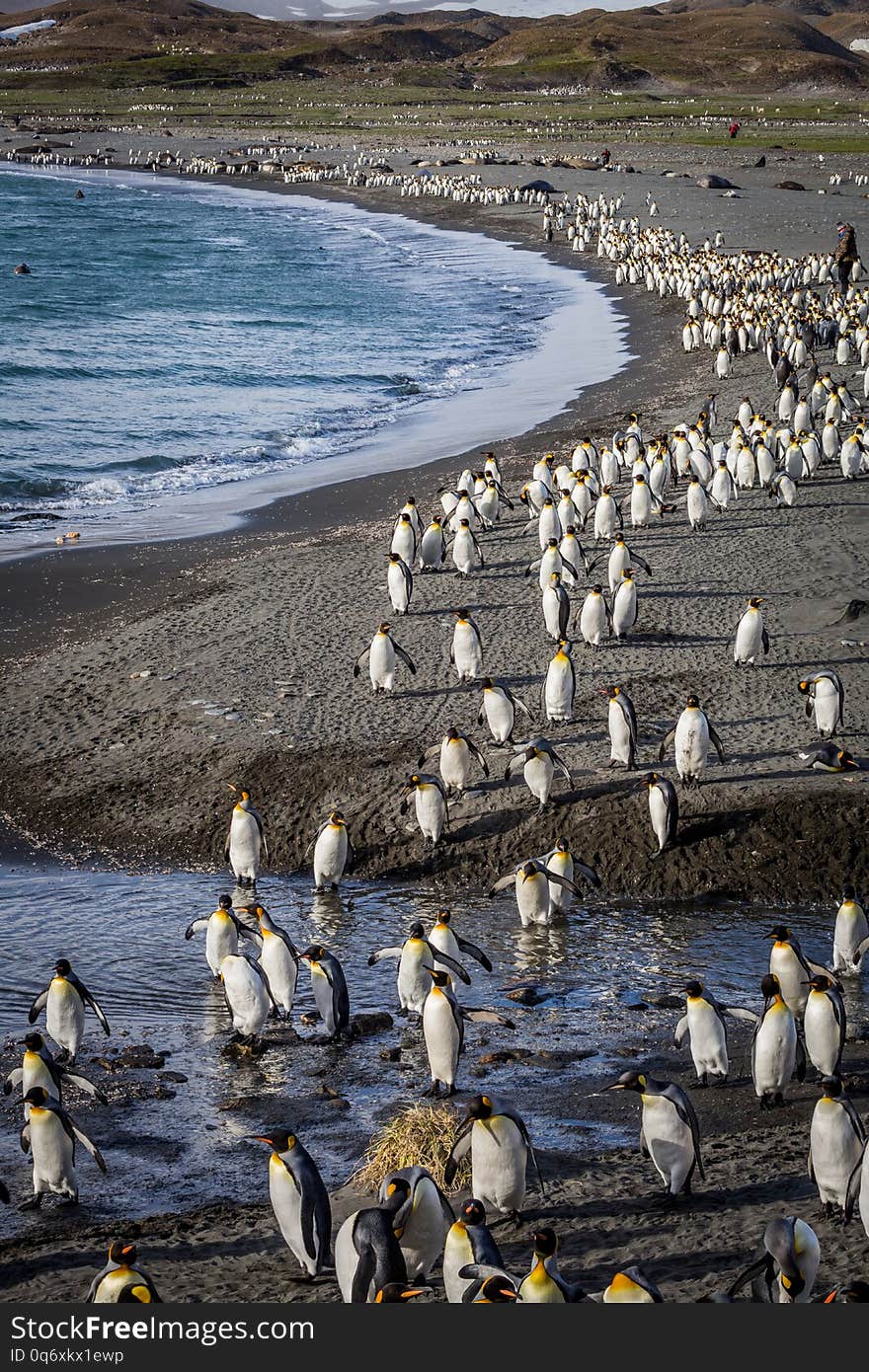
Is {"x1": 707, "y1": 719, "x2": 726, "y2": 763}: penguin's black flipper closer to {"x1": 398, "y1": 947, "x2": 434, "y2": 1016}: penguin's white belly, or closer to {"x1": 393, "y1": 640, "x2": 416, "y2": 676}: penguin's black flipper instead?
{"x1": 393, "y1": 640, "x2": 416, "y2": 676}: penguin's black flipper

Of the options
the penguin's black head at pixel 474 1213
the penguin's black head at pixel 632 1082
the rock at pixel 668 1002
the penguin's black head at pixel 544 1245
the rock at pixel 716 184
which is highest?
the rock at pixel 716 184

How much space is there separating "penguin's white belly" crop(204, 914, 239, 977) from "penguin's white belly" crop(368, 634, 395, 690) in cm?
411

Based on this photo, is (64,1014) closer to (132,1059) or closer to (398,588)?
(132,1059)

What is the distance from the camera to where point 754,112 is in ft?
328

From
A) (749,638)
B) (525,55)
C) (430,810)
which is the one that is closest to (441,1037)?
(430,810)

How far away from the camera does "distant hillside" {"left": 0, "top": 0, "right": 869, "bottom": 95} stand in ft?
433

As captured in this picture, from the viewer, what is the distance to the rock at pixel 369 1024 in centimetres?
856

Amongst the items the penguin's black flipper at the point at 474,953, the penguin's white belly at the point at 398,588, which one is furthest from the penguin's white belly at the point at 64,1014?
the penguin's white belly at the point at 398,588

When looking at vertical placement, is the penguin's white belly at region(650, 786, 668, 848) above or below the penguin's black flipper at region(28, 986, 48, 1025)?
above

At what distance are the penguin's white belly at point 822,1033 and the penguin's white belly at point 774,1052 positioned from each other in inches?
8.5

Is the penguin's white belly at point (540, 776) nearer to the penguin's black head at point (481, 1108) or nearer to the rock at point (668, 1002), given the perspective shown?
the rock at point (668, 1002)

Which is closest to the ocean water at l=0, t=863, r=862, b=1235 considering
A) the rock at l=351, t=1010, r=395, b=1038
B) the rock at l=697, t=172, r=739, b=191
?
the rock at l=351, t=1010, r=395, b=1038

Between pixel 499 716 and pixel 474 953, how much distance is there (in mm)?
3335

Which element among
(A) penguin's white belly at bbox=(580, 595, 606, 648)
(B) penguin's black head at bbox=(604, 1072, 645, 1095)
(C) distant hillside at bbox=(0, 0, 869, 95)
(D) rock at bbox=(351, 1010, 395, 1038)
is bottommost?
(D) rock at bbox=(351, 1010, 395, 1038)
